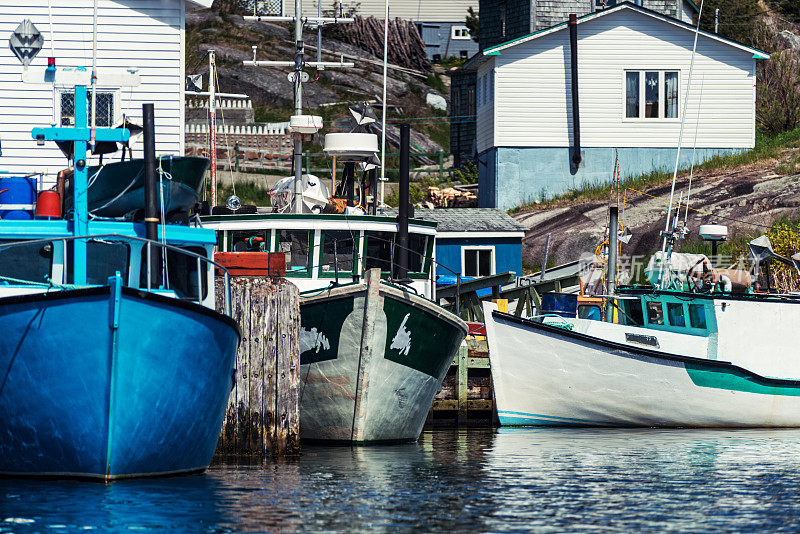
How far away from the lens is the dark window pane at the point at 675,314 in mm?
22219

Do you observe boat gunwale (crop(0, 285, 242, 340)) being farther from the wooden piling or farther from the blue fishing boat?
the wooden piling

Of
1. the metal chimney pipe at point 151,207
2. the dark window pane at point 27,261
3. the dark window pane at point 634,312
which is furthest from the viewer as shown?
the dark window pane at point 634,312

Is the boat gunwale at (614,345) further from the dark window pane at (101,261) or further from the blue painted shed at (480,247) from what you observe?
the blue painted shed at (480,247)

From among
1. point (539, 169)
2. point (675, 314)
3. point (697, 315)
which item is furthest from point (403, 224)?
point (539, 169)

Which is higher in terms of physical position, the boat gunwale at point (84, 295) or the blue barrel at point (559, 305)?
the boat gunwale at point (84, 295)

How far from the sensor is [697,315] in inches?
867

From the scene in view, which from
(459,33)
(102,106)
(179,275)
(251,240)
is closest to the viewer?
(179,275)

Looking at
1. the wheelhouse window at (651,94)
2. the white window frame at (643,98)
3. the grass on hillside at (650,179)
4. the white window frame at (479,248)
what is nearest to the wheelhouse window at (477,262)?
the white window frame at (479,248)

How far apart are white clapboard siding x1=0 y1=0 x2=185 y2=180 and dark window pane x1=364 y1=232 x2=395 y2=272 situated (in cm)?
489

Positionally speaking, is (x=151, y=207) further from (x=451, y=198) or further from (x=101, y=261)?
(x=451, y=198)

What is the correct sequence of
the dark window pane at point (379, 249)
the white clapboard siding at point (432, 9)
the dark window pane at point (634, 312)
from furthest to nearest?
the white clapboard siding at point (432, 9)
the dark window pane at point (634, 312)
the dark window pane at point (379, 249)

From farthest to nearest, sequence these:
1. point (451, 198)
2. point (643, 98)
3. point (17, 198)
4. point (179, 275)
Result: point (451, 198), point (643, 98), point (17, 198), point (179, 275)

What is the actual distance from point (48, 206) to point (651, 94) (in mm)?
28557

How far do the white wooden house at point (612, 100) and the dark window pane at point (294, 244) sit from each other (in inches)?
814
